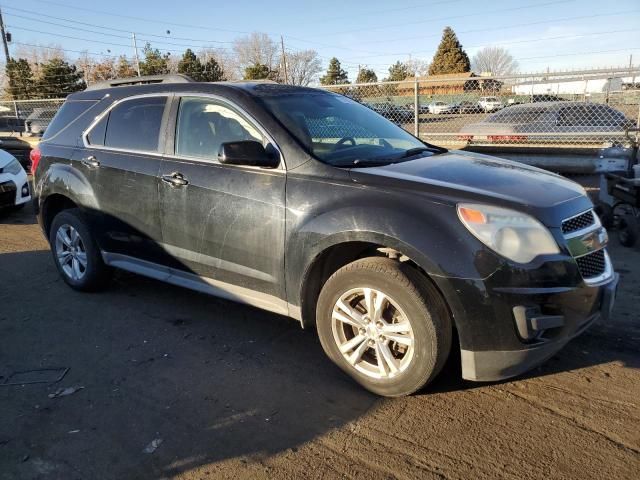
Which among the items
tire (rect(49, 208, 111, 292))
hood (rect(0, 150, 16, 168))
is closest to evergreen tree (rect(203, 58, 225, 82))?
hood (rect(0, 150, 16, 168))

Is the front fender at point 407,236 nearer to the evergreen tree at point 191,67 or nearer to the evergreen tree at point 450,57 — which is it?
the evergreen tree at point 191,67

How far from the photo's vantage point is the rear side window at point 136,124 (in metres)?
4.27

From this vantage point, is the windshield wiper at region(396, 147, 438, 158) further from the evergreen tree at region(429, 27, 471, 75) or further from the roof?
the evergreen tree at region(429, 27, 471, 75)

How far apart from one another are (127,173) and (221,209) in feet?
3.79

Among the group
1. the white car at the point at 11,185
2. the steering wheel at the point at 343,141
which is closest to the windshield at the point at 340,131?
the steering wheel at the point at 343,141

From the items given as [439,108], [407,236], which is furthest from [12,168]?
[439,108]

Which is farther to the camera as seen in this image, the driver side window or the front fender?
the driver side window

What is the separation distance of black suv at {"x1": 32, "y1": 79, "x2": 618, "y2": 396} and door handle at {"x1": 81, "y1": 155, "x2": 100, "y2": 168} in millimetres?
16

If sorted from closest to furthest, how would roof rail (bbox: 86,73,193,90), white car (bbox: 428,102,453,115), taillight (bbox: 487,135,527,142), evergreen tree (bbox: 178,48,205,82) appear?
1. roof rail (bbox: 86,73,193,90)
2. taillight (bbox: 487,135,527,142)
3. white car (bbox: 428,102,453,115)
4. evergreen tree (bbox: 178,48,205,82)

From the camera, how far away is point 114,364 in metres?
3.64

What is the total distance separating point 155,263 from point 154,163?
822 mm

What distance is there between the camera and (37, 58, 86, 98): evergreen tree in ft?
122

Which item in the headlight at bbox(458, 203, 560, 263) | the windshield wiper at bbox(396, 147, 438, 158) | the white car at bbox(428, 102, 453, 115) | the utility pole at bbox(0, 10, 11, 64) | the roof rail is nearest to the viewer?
the headlight at bbox(458, 203, 560, 263)

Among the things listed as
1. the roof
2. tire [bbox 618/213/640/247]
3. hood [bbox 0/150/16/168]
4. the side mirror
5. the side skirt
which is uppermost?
the roof
